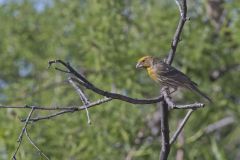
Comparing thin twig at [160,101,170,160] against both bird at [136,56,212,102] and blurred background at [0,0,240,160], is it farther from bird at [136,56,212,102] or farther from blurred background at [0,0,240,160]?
blurred background at [0,0,240,160]

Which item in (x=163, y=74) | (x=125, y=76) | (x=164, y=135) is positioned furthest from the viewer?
(x=125, y=76)

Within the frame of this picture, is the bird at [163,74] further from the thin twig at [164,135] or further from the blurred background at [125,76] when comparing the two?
the blurred background at [125,76]

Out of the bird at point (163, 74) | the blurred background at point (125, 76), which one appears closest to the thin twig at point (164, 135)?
the bird at point (163, 74)

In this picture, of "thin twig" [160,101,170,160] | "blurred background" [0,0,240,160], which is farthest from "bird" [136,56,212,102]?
"blurred background" [0,0,240,160]

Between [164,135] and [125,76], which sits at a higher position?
[125,76]

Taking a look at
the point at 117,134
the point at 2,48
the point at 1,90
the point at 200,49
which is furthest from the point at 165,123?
the point at 2,48

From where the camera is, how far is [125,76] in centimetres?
A: 1046

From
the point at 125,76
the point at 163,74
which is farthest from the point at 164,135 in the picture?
the point at 125,76

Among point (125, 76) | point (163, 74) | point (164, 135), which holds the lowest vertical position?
point (164, 135)

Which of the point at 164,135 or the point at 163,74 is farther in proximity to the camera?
the point at 163,74

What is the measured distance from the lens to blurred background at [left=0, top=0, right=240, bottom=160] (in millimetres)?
10000

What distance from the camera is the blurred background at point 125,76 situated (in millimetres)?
10000

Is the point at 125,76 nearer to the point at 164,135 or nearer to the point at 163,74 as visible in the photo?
the point at 163,74

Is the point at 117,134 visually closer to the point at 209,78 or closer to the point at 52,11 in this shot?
the point at 209,78
